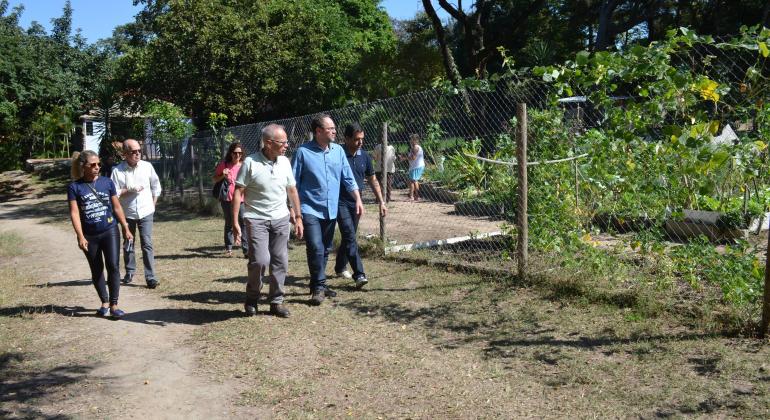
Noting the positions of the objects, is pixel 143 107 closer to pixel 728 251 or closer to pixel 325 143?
pixel 325 143

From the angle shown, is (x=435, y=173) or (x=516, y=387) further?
(x=435, y=173)

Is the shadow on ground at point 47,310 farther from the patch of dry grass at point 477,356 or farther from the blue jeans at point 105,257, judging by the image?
the patch of dry grass at point 477,356

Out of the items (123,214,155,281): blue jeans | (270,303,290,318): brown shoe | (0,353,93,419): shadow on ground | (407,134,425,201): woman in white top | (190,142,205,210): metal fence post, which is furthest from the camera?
(190,142,205,210): metal fence post

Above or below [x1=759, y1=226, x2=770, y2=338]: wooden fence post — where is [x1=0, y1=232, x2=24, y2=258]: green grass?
below

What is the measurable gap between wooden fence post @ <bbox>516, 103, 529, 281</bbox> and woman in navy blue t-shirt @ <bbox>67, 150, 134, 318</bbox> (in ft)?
12.5

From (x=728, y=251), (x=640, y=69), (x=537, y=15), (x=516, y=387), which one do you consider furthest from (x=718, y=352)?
(x=537, y=15)

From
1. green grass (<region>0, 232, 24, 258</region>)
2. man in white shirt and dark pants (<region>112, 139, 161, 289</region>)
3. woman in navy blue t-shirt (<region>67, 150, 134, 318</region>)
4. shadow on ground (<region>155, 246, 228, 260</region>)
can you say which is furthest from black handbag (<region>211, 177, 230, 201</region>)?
green grass (<region>0, 232, 24, 258</region>)

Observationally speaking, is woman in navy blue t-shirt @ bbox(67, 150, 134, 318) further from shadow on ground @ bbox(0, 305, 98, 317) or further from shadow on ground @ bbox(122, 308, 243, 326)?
shadow on ground @ bbox(0, 305, 98, 317)

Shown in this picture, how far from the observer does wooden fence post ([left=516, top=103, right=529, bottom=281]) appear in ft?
21.8

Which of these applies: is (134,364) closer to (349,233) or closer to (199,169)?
(349,233)

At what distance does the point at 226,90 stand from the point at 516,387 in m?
21.2

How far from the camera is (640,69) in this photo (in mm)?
4984

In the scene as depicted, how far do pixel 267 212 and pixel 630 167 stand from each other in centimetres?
310

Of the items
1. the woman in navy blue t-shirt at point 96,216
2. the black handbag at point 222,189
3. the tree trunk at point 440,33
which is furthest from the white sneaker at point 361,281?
the tree trunk at point 440,33
